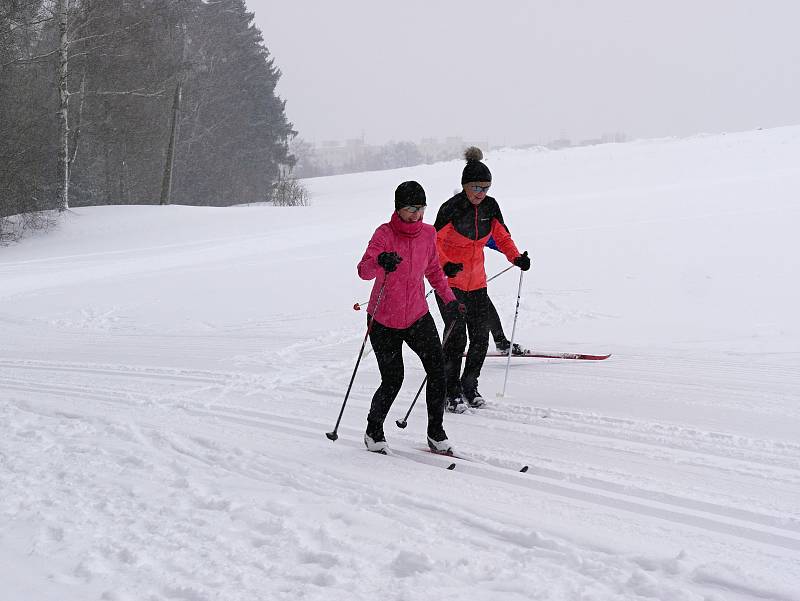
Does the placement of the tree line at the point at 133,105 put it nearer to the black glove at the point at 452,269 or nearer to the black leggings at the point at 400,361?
the black glove at the point at 452,269

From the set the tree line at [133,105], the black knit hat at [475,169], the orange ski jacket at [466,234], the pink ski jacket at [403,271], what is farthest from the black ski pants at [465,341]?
the tree line at [133,105]

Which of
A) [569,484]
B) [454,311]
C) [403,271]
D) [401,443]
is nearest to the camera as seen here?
→ [569,484]

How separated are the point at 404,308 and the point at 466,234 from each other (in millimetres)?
1364

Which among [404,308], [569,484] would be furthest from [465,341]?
[569,484]

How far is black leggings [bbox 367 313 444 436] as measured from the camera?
4.57 m

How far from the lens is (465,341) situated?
5707 mm

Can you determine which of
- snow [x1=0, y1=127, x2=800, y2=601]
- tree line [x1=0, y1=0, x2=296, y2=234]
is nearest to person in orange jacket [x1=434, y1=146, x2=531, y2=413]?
snow [x1=0, y1=127, x2=800, y2=601]

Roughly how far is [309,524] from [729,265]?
9.33 m

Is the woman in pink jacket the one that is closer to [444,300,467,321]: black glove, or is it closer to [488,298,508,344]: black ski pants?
[444,300,467,321]: black glove

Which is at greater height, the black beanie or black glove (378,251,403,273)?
the black beanie

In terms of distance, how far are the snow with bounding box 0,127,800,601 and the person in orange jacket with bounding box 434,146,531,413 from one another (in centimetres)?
36

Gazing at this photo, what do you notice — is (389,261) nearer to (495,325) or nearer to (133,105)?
(495,325)

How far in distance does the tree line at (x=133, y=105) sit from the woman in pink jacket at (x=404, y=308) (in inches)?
711

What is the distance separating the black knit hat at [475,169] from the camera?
542 cm
